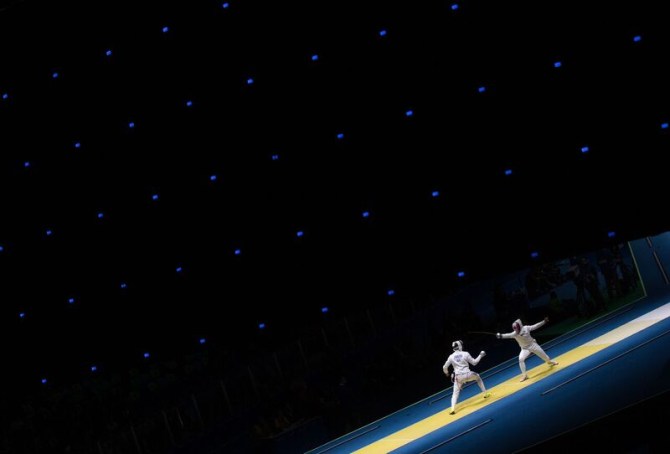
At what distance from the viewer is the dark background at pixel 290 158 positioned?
8.02 metres

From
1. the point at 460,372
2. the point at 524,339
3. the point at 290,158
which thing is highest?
the point at 290,158

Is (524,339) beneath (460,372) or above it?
above

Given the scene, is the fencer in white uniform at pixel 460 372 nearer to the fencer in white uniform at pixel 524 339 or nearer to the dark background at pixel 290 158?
the fencer in white uniform at pixel 524 339

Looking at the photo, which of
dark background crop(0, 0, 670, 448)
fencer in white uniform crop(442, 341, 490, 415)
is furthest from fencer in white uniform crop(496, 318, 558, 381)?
dark background crop(0, 0, 670, 448)

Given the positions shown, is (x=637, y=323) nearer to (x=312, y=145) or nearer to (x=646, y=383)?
(x=646, y=383)

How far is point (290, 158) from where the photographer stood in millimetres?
8805

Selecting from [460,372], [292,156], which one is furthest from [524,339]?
[292,156]

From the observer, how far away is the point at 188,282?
9164 mm

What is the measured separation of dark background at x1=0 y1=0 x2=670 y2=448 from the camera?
8.02 metres

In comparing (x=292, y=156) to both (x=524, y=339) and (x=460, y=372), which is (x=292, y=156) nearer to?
(x=460, y=372)

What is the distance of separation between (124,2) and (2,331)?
4556 mm

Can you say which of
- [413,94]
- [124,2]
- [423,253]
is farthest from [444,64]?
[124,2]

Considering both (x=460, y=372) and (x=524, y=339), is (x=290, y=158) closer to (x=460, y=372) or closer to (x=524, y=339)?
(x=460, y=372)

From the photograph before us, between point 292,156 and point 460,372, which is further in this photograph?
point 460,372
